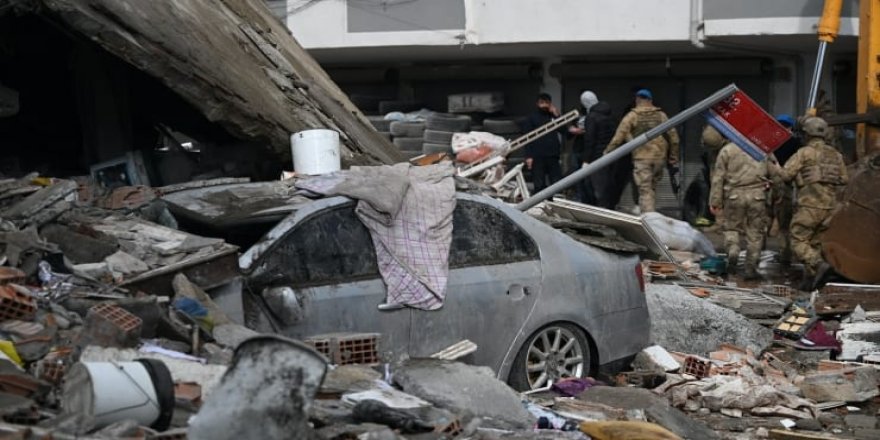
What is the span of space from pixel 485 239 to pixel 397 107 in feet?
40.0

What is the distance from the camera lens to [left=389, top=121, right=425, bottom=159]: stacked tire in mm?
19719

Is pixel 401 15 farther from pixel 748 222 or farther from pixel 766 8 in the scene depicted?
pixel 748 222

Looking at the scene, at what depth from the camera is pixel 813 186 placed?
14703 mm

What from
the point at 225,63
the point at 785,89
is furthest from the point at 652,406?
the point at 785,89

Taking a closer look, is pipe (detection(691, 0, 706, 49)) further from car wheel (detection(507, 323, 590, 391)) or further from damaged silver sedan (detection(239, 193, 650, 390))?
car wheel (detection(507, 323, 590, 391))

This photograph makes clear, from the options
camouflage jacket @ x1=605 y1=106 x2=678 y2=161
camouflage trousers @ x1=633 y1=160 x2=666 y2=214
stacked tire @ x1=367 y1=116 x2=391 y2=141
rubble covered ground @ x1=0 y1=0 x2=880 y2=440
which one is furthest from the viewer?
stacked tire @ x1=367 y1=116 x2=391 y2=141

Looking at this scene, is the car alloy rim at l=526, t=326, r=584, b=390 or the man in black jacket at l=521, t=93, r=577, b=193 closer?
the car alloy rim at l=526, t=326, r=584, b=390

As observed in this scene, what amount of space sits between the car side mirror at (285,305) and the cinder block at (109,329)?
1238 millimetres

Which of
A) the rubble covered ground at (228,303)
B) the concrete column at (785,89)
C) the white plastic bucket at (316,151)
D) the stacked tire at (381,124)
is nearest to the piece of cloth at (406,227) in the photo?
the rubble covered ground at (228,303)

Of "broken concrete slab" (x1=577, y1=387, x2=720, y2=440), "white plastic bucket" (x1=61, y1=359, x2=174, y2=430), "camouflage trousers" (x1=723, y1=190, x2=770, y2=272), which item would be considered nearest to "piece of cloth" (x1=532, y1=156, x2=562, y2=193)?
"camouflage trousers" (x1=723, y1=190, x2=770, y2=272)

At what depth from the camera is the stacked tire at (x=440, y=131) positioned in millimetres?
19281

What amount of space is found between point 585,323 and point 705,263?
6.32 meters

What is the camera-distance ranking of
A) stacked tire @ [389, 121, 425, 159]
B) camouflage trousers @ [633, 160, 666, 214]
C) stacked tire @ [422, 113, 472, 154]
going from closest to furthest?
camouflage trousers @ [633, 160, 666, 214], stacked tire @ [422, 113, 472, 154], stacked tire @ [389, 121, 425, 159]

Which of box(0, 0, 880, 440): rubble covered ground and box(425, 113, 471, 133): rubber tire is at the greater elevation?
box(425, 113, 471, 133): rubber tire
